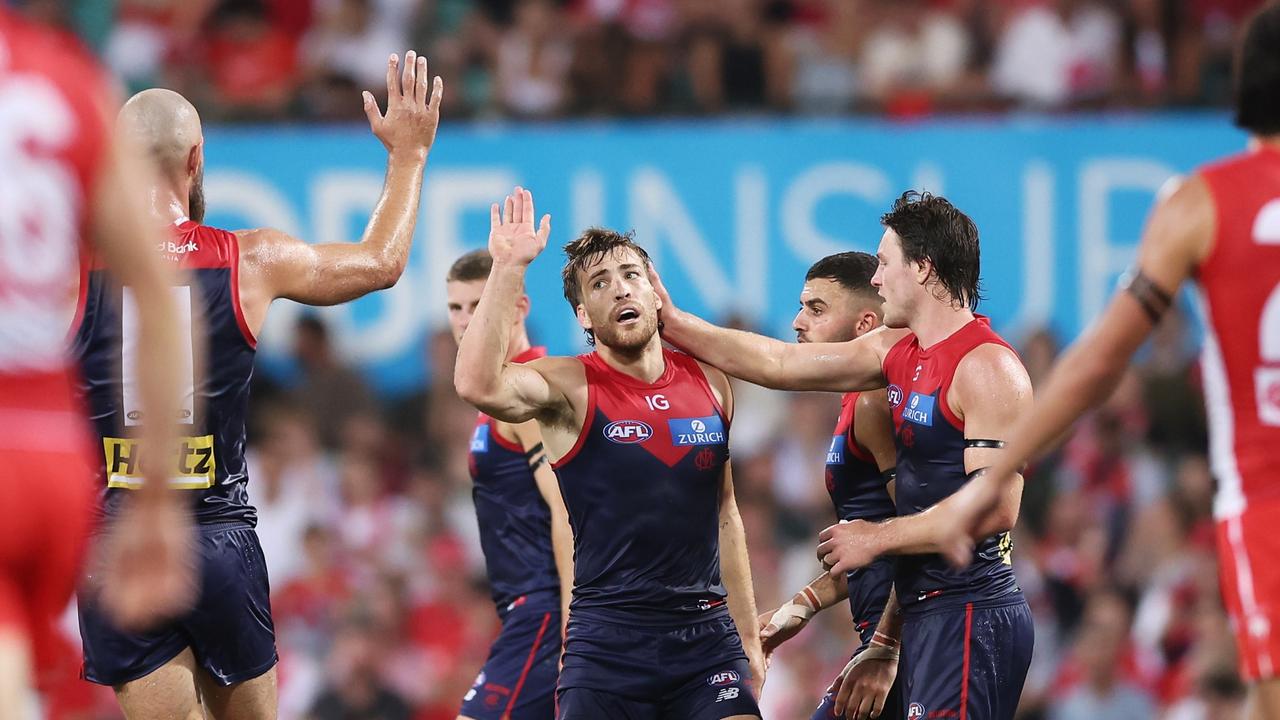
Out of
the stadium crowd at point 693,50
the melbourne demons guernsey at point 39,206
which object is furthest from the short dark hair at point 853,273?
the stadium crowd at point 693,50

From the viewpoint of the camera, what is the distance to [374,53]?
13.6 metres


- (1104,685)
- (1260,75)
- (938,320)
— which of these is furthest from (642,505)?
(1104,685)

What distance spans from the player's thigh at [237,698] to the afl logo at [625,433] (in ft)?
4.82

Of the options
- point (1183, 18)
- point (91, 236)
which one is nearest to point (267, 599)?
point (91, 236)

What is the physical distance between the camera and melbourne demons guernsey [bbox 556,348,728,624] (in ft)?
19.8

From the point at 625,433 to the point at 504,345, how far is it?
56cm

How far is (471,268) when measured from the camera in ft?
24.7

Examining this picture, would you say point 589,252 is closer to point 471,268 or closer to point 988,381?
point 471,268

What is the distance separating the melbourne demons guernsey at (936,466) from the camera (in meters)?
5.75

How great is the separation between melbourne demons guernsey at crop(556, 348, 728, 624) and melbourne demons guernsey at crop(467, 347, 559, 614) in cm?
98

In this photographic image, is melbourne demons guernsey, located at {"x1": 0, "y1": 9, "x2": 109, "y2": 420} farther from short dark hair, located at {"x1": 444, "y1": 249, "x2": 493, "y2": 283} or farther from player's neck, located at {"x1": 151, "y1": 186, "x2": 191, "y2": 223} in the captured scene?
short dark hair, located at {"x1": 444, "y1": 249, "x2": 493, "y2": 283}

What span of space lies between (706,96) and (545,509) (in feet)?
21.3

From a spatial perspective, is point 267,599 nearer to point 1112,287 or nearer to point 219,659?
point 219,659

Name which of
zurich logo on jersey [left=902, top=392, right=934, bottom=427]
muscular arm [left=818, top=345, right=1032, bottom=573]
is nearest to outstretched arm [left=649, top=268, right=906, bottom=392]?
zurich logo on jersey [left=902, top=392, right=934, bottom=427]
